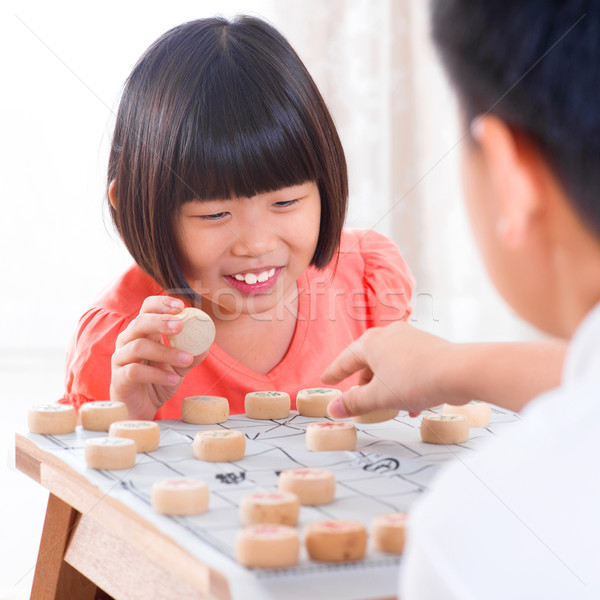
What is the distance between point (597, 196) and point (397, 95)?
2.71m

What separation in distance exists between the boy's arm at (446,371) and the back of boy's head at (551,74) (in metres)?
0.26

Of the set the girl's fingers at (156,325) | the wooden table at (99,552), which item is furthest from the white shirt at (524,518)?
the girl's fingers at (156,325)

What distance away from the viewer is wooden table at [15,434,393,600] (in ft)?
1.64

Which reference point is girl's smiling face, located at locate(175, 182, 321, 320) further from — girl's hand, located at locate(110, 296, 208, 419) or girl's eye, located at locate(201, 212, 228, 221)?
girl's hand, located at locate(110, 296, 208, 419)

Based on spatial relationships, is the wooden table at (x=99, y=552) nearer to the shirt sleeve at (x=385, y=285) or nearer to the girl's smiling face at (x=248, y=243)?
the girl's smiling face at (x=248, y=243)

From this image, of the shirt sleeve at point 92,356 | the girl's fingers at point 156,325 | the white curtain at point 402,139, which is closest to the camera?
the girl's fingers at point 156,325

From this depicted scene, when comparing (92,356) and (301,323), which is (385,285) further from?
(92,356)

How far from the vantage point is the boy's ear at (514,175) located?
407mm

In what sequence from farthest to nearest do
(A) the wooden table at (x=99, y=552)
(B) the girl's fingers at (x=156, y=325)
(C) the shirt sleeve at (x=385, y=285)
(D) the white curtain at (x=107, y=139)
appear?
(D) the white curtain at (x=107, y=139) < (C) the shirt sleeve at (x=385, y=285) < (B) the girl's fingers at (x=156, y=325) < (A) the wooden table at (x=99, y=552)

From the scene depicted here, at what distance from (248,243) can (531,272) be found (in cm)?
63

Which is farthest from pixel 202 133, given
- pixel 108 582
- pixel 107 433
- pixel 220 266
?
pixel 108 582

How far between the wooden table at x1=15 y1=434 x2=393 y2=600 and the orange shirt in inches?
13.8

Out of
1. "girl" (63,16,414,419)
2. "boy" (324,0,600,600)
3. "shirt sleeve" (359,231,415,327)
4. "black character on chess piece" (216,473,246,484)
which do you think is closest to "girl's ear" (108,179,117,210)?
"girl" (63,16,414,419)

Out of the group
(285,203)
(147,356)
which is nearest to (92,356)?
(147,356)
